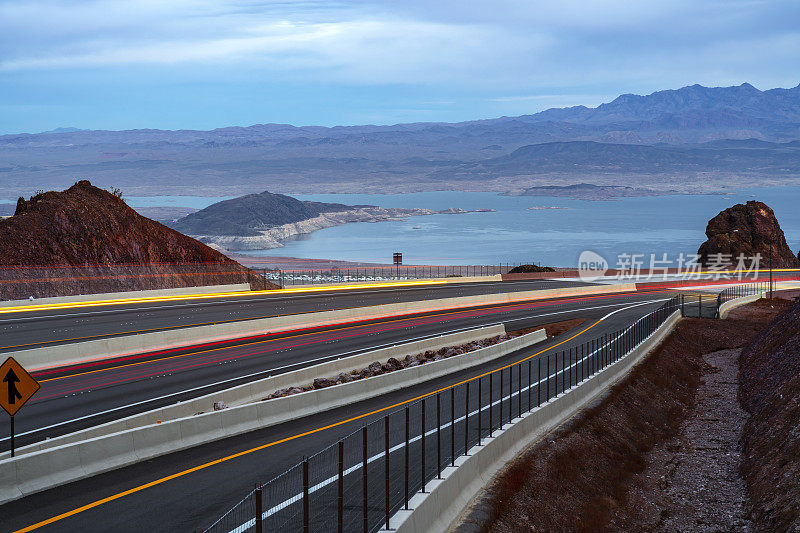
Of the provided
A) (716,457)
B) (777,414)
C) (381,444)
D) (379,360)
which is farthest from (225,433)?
(777,414)

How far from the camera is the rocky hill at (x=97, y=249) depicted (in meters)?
64.4

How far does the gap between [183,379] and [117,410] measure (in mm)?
5754

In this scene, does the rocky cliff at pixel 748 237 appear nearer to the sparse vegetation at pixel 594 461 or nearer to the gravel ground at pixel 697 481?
the sparse vegetation at pixel 594 461

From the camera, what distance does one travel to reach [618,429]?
108ft

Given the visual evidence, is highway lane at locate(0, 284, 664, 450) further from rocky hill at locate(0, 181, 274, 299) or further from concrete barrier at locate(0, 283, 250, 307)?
rocky hill at locate(0, 181, 274, 299)

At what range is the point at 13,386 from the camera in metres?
18.1

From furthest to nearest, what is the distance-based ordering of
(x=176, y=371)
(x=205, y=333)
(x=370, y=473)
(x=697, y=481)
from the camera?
(x=205, y=333)
(x=176, y=371)
(x=697, y=481)
(x=370, y=473)

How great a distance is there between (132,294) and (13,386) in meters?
42.1

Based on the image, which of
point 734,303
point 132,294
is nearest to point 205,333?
point 132,294

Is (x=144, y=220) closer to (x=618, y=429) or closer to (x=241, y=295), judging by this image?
(x=241, y=295)

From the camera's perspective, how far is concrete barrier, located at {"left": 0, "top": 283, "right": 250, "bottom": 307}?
5262 cm

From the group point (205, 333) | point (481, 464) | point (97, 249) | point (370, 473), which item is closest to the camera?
point (370, 473)

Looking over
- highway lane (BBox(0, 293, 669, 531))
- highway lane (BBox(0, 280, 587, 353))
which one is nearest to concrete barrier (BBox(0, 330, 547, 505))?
highway lane (BBox(0, 293, 669, 531))

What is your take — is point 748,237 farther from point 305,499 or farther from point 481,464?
point 305,499
